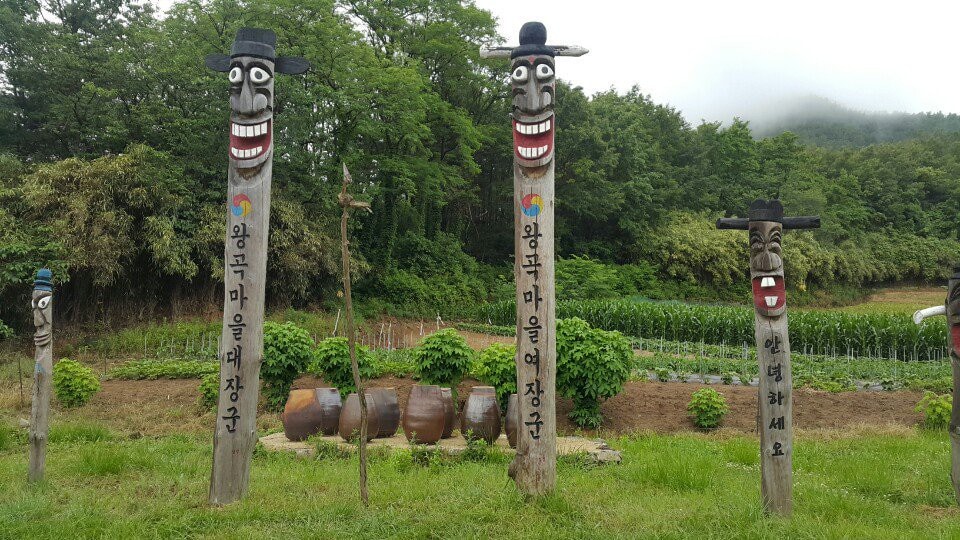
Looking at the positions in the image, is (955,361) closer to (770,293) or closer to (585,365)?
(770,293)

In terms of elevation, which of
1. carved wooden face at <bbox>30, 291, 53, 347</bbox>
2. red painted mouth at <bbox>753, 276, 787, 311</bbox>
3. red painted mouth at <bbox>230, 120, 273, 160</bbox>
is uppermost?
red painted mouth at <bbox>230, 120, 273, 160</bbox>

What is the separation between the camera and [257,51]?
18.5ft

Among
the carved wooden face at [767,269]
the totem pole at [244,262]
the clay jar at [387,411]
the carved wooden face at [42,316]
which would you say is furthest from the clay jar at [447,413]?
the carved wooden face at [42,316]

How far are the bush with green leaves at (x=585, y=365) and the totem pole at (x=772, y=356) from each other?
131 inches

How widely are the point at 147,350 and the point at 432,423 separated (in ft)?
36.1

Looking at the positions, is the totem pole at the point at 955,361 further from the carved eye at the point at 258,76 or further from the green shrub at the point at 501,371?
the carved eye at the point at 258,76

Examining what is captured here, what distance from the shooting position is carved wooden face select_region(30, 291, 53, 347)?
636 cm

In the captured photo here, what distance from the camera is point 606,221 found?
3612cm

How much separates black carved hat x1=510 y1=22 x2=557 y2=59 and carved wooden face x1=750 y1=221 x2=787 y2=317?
2.16m

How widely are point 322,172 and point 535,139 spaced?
18.3 metres

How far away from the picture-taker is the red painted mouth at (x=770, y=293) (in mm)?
5102

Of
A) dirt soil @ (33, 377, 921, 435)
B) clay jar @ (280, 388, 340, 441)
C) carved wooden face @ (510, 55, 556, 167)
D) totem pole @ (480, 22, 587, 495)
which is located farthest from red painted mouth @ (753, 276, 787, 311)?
clay jar @ (280, 388, 340, 441)

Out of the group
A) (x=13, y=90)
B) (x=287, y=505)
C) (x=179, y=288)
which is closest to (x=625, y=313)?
(x=179, y=288)

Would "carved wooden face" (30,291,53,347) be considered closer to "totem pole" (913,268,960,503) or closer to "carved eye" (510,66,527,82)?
"carved eye" (510,66,527,82)
